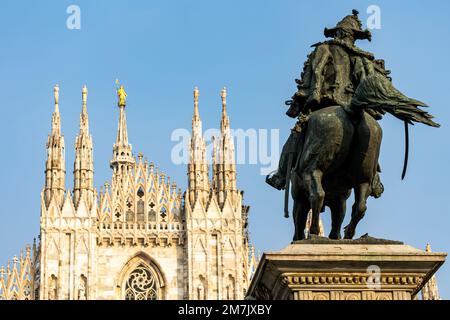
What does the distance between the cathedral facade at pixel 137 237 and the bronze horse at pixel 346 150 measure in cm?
4155

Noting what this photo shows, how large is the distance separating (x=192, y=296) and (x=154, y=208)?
4404 mm

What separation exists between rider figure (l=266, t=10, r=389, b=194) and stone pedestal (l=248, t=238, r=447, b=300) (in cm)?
107

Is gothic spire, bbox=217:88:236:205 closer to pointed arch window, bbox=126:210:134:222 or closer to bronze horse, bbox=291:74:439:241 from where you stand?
pointed arch window, bbox=126:210:134:222

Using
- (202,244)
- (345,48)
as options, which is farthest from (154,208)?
(345,48)

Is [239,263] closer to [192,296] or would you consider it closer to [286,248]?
[192,296]

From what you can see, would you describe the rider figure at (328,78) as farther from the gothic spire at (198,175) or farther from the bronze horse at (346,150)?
the gothic spire at (198,175)

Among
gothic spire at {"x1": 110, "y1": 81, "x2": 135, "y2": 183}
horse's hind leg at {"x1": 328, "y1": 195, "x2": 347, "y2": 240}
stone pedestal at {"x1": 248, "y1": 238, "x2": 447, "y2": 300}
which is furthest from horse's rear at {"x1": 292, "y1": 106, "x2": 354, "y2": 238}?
gothic spire at {"x1": 110, "y1": 81, "x2": 135, "y2": 183}

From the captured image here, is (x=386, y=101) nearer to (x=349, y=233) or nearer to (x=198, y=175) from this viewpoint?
(x=349, y=233)

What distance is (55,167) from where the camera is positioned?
5222cm

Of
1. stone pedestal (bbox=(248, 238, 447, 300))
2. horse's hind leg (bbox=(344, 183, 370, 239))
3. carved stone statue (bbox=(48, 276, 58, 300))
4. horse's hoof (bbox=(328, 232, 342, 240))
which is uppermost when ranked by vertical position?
carved stone statue (bbox=(48, 276, 58, 300))

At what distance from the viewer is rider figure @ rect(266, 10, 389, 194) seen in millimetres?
9156

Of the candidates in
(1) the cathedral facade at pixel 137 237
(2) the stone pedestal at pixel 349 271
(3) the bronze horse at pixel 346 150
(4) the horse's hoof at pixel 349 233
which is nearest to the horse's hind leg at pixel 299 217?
(3) the bronze horse at pixel 346 150

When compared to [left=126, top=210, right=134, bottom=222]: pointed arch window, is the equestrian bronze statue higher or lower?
lower

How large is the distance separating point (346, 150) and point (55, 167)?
44.0m
